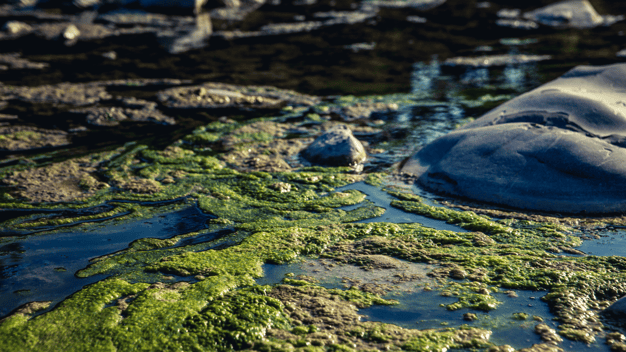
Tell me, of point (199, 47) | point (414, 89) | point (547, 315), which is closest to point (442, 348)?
point (547, 315)

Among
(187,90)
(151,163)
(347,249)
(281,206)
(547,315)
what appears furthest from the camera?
(187,90)

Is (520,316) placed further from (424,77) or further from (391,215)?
(424,77)

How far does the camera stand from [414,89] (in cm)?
746

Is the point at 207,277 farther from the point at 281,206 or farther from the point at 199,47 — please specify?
the point at 199,47

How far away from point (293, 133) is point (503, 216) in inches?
107

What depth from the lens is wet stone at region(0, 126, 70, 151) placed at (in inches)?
206

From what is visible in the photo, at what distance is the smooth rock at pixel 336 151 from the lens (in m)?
4.94

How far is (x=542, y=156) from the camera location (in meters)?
4.06

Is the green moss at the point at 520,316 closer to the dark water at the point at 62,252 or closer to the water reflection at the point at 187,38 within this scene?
the dark water at the point at 62,252

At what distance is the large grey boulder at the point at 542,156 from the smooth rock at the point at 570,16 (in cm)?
767

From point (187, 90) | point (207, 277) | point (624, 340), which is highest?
point (187, 90)

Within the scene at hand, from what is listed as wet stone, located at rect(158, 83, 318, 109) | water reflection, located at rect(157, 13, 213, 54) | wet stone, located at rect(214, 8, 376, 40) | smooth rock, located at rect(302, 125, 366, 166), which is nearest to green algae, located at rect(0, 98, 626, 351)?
smooth rock, located at rect(302, 125, 366, 166)

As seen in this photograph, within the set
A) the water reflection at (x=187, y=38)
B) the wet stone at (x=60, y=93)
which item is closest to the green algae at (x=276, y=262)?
the wet stone at (x=60, y=93)

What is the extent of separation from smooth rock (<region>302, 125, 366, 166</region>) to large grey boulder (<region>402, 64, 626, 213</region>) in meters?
0.52
